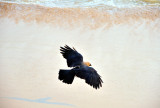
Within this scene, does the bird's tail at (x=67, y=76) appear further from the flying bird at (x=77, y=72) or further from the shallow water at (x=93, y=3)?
the shallow water at (x=93, y=3)

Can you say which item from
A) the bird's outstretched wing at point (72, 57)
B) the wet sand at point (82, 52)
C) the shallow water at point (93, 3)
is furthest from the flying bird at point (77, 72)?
the shallow water at point (93, 3)

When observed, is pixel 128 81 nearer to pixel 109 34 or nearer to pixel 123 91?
pixel 123 91

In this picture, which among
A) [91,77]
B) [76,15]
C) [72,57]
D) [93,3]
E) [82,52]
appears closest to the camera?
[91,77]

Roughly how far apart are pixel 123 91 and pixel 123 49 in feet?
1.12

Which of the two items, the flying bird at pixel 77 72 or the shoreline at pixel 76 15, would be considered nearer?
the flying bird at pixel 77 72

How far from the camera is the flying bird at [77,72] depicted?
150 centimetres

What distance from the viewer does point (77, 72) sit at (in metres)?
1.53

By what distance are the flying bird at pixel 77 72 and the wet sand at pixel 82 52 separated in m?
0.12

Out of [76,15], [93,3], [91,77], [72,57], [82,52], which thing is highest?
[93,3]

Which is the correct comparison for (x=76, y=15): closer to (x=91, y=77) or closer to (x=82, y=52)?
(x=82, y=52)

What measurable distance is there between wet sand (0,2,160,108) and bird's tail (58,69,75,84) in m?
0.10

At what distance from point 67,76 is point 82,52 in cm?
38

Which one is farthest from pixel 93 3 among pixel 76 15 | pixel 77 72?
pixel 77 72

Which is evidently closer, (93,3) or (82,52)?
(82,52)
